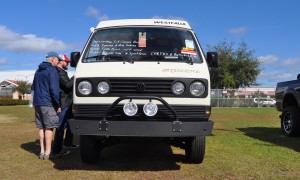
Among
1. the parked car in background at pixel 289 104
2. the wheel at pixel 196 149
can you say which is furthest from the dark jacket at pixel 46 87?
the parked car in background at pixel 289 104

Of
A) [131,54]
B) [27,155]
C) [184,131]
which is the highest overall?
[131,54]

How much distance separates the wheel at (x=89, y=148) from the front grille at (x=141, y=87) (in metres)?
0.92

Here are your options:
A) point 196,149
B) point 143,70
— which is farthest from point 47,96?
point 196,149

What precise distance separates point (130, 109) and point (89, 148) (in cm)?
116

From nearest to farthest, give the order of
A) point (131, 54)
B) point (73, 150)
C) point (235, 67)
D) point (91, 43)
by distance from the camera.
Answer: point (131, 54), point (91, 43), point (73, 150), point (235, 67)

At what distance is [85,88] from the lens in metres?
5.45

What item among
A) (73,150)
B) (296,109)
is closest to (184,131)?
(73,150)

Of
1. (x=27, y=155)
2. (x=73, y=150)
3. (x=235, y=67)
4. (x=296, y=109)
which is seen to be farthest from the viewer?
(x=235, y=67)

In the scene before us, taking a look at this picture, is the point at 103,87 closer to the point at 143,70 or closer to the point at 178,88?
the point at 143,70

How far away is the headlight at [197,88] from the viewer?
5418mm

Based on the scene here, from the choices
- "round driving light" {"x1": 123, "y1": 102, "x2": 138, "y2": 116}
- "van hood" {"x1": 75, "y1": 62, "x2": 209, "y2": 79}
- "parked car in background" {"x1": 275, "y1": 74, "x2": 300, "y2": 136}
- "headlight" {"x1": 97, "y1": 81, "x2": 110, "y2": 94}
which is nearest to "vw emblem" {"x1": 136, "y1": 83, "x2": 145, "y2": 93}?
"van hood" {"x1": 75, "y1": 62, "x2": 209, "y2": 79}

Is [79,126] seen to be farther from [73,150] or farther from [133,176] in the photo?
[73,150]

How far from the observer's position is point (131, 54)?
5938mm

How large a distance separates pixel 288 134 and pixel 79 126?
21.1 ft
